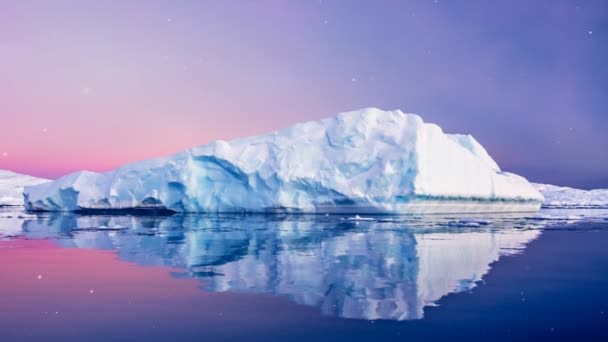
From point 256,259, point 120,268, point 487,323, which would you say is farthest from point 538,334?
point 120,268

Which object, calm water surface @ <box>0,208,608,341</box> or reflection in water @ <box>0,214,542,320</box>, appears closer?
calm water surface @ <box>0,208,608,341</box>

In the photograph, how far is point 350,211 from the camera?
28.2 metres

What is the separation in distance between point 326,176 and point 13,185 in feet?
224

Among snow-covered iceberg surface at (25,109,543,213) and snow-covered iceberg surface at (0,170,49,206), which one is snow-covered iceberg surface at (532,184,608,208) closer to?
snow-covered iceberg surface at (25,109,543,213)

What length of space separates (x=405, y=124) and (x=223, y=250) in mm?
20632

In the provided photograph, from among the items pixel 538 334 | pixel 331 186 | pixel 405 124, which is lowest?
pixel 538 334

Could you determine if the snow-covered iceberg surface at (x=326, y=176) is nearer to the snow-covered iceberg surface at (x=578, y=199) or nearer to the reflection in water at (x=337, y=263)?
the reflection in water at (x=337, y=263)

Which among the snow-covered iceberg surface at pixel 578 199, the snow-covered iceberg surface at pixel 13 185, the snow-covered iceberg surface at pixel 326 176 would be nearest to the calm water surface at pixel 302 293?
the snow-covered iceberg surface at pixel 326 176

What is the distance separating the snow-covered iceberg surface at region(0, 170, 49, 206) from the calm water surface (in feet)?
198

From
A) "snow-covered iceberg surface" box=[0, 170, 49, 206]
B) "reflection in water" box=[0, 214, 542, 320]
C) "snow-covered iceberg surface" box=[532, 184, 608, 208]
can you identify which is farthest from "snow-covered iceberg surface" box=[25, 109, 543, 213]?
"snow-covered iceberg surface" box=[532, 184, 608, 208]

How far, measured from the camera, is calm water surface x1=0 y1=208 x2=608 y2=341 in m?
4.50

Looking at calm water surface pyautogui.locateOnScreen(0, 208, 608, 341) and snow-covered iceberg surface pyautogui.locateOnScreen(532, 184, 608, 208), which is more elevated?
snow-covered iceberg surface pyautogui.locateOnScreen(532, 184, 608, 208)

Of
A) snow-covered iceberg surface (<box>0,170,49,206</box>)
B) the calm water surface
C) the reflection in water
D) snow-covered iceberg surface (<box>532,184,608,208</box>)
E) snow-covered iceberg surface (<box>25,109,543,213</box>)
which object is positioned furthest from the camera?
snow-covered iceberg surface (<box>532,184,608,208</box>)

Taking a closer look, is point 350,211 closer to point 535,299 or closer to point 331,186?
point 331,186
